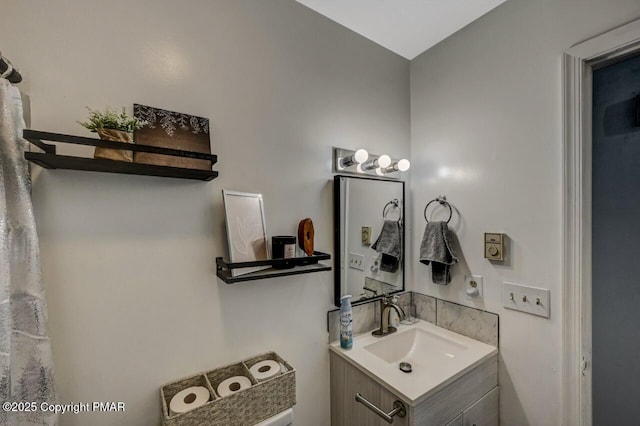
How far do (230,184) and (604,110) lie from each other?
1913mm

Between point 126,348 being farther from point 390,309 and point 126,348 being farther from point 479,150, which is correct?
point 479,150

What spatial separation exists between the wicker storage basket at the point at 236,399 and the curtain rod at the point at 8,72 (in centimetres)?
105

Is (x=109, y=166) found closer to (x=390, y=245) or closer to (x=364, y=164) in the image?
(x=364, y=164)

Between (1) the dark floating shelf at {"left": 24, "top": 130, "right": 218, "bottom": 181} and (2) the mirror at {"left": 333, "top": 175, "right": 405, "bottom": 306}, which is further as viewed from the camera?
(2) the mirror at {"left": 333, "top": 175, "right": 405, "bottom": 306}

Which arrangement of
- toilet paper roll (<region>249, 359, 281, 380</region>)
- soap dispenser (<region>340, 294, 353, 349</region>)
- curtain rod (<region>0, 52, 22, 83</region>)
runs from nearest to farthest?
curtain rod (<region>0, 52, 22, 83</region>), toilet paper roll (<region>249, 359, 281, 380</region>), soap dispenser (<region>340, 294, 353, 349</region>)

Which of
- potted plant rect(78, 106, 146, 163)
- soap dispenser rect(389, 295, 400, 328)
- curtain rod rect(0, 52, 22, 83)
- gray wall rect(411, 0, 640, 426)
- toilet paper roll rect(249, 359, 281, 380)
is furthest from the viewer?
soap dispenser rect(389, 295, 400, 328)

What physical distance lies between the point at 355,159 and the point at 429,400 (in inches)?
42.8

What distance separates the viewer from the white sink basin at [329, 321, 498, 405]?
101 cm

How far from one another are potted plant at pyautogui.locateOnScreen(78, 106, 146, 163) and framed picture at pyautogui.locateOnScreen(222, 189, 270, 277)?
341 millimetres

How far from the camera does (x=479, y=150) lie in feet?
4.53

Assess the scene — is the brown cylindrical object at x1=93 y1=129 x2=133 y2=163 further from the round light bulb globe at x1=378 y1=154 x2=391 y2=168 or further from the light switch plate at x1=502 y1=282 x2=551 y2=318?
the light switch plate at x1=502 y1=282 x2=551 y2=318

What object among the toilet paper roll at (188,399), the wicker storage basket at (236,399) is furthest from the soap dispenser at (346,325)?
the toilet paper roll at (188,399)

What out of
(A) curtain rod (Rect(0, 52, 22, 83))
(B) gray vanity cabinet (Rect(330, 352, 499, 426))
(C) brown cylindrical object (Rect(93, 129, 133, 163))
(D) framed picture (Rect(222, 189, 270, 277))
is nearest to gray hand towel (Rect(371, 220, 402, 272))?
(B) gray vanity cabinet (Rect(330, 352, 499, 426))

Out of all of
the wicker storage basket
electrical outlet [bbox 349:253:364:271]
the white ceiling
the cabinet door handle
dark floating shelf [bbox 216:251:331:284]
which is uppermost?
the white ceiling
